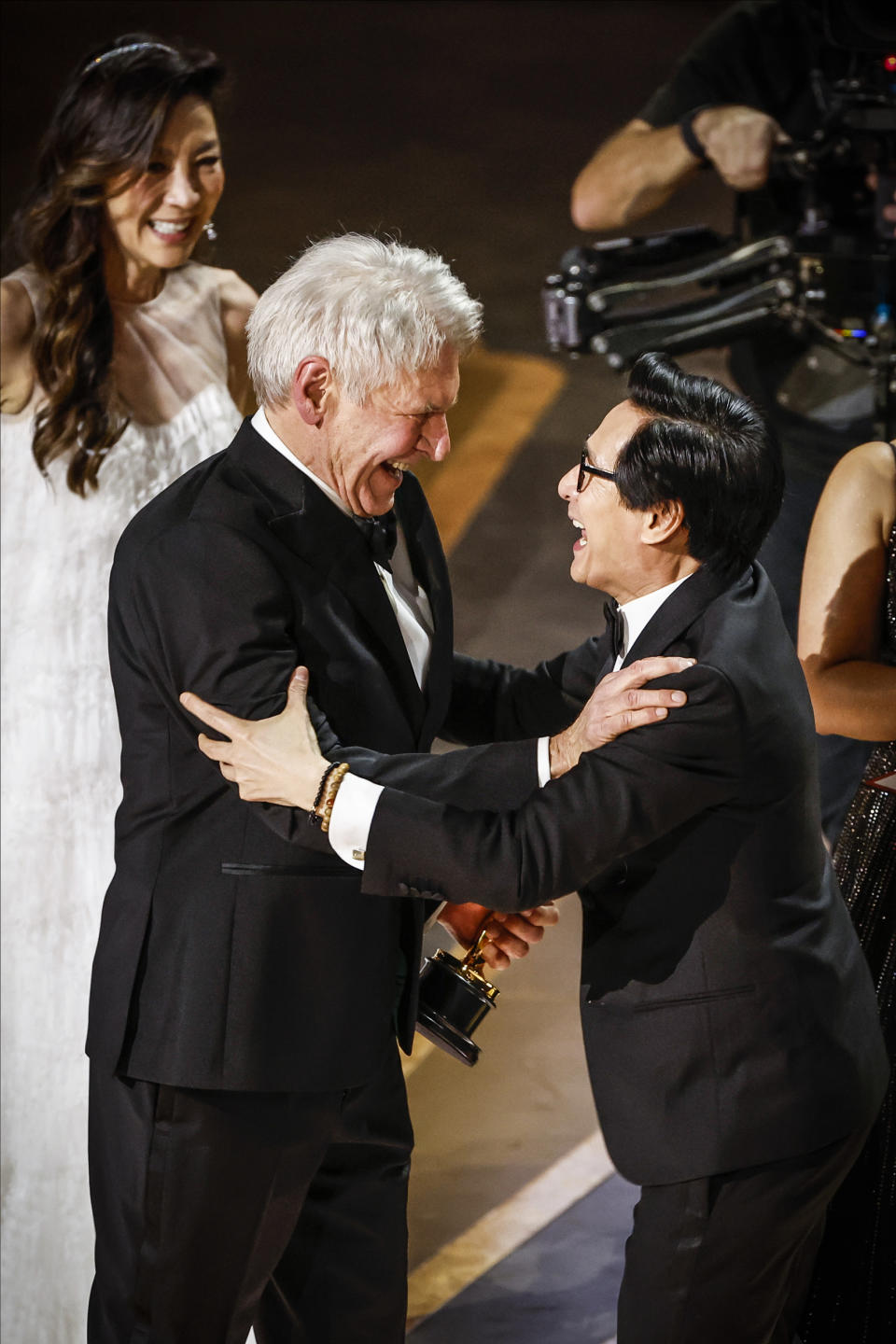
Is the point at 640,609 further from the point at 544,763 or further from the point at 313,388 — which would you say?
the point at 313,388

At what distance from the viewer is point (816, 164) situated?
10.5ft

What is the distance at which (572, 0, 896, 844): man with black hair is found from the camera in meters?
3.22

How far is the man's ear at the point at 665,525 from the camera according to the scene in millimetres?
1898

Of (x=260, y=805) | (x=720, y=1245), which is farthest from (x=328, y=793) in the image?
(x=720, y=1245)

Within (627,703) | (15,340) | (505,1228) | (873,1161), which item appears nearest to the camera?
(627,703)

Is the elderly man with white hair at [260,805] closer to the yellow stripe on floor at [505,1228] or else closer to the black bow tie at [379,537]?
the black bow tie at [379,537]

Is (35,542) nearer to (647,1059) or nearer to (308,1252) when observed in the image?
(308,1252)

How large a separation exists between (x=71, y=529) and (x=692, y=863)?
1.49 m

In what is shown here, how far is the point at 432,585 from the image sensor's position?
90.4 inches

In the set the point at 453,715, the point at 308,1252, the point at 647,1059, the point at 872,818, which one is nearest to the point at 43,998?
the point at 308,1252

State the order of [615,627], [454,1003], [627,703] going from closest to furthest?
1. [627,703]
2. [615,627]
3. [454,1003]

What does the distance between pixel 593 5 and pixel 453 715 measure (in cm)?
179

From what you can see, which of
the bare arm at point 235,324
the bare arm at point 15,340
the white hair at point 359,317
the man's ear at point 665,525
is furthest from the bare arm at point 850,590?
the bare arm at point 15,340

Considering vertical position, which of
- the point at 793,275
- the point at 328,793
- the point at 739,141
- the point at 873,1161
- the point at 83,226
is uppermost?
the point at 739,141
